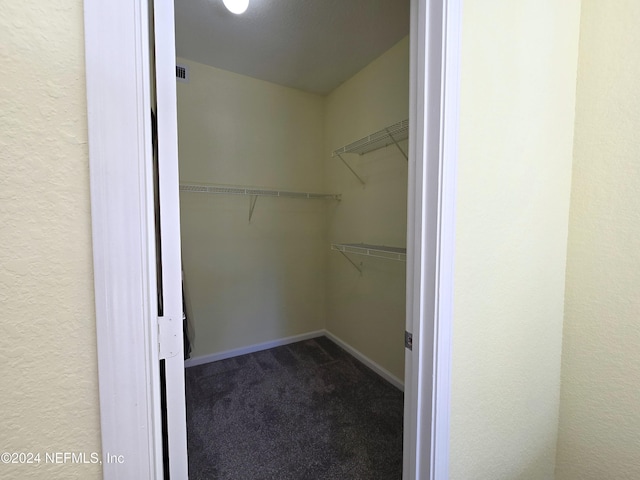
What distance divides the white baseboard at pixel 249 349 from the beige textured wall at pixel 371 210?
28cm

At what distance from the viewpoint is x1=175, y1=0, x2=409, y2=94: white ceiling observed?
67.5 inches

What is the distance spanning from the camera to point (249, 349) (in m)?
2.74

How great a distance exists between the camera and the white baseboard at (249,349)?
2.50m

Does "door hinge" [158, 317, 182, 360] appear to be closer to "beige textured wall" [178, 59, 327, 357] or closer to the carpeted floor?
the carpeted floor

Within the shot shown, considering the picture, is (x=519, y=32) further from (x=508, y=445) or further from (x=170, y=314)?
(x=508, y=445)

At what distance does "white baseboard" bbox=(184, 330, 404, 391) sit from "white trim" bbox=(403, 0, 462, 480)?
1.45m

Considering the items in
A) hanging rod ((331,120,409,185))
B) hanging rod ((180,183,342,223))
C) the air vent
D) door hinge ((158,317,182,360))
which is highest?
the air vent

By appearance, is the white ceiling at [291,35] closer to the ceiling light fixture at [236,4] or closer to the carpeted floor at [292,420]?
the ceiling light fixture at [236,4]

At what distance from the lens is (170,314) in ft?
1.79

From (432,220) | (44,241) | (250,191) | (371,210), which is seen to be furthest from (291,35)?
(44,241)

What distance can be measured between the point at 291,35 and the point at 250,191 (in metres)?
1.26

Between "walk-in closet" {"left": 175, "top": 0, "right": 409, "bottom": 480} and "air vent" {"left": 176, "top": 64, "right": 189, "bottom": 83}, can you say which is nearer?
"walk-in closet" {"left": 175, "top": 0, "right": 409, "bottom": 480}

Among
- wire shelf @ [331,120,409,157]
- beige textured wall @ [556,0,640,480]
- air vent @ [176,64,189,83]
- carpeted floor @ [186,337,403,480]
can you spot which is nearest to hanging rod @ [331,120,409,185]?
wire shelf @ [331,120,409,157]

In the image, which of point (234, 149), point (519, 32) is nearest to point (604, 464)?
point (519, 32)
